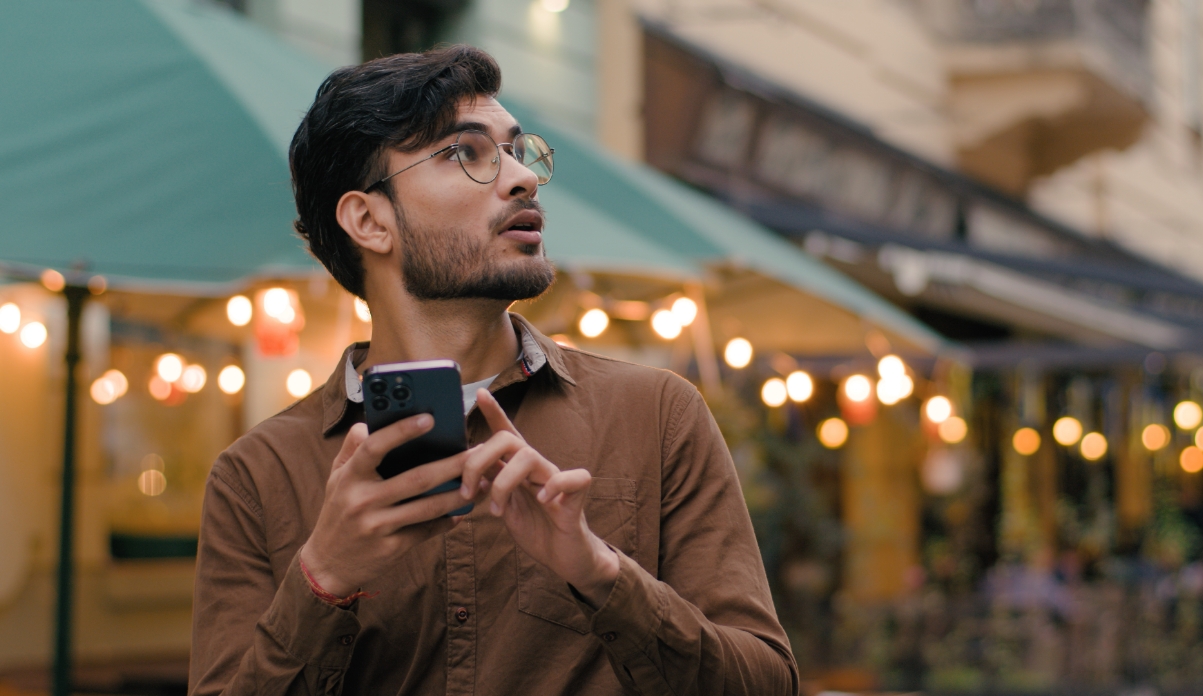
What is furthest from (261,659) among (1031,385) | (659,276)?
(1031,385)

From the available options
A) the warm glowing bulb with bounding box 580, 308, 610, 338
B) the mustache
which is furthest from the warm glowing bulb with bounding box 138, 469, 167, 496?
the mustache

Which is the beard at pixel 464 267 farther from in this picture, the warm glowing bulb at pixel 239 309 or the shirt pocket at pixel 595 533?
the warm glowing bulb at pixel 239 309

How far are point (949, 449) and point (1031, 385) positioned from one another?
1354 mm

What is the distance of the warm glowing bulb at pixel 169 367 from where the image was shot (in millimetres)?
7164

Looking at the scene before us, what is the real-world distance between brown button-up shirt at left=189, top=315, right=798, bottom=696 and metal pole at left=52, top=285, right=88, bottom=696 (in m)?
2.44

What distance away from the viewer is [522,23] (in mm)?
9078

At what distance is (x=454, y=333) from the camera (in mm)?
1885

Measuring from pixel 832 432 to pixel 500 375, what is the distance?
10.3 m

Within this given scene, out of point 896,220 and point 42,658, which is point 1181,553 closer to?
point 896,220

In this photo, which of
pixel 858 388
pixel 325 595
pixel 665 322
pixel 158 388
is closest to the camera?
pixel 325 595

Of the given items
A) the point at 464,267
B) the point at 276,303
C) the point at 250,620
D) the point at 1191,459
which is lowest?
the point at 1191,459

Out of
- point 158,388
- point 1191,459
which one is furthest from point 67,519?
point 1191,459

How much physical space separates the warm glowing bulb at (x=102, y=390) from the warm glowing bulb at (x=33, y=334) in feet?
1.86

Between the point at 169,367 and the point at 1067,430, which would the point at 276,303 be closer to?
the point at 169,367
